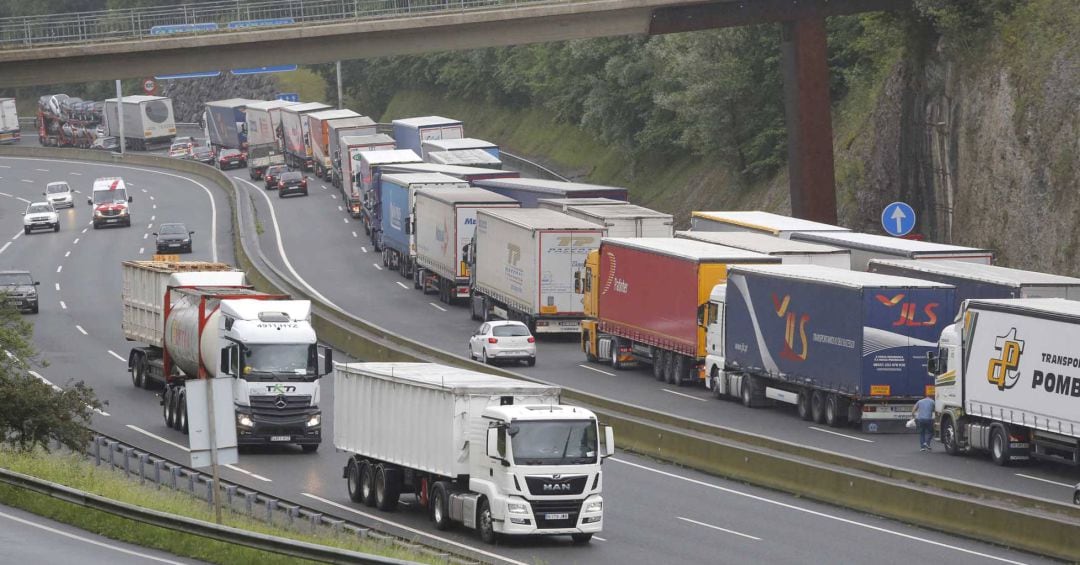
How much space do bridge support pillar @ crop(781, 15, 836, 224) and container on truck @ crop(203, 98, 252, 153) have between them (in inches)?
2653

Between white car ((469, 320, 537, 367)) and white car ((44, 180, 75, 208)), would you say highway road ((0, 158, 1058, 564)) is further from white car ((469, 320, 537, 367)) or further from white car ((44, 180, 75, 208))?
white car ((44, 180, 75, 208))

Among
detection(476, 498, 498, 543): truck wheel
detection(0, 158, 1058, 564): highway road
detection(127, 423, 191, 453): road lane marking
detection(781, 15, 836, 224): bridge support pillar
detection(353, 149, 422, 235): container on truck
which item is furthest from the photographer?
detection(353, 149, 422, 235): container on truck

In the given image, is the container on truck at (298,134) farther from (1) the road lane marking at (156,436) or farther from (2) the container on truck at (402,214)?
(1) the road lane marking at (156,436)

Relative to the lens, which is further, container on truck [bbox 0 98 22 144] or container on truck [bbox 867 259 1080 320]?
container on truck [bbox 0 98 22 144]

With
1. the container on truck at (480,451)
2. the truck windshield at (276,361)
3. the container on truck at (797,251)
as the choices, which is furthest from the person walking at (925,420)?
the truck windshield at (276,361)

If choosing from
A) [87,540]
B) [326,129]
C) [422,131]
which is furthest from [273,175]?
[87,540]

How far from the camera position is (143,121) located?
436 ft

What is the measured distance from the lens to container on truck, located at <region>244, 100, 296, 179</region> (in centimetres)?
10838

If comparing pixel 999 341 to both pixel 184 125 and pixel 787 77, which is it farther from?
pixel 184 125

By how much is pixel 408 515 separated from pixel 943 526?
8.74 m

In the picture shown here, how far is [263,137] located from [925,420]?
86667mm

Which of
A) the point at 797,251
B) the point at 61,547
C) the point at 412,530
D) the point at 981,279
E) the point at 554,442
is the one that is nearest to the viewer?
the point at 61,547

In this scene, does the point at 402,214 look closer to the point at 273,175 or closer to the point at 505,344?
the point at 505,344

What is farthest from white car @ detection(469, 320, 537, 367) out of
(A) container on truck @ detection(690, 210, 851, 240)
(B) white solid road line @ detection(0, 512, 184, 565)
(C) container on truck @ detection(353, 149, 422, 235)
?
(C) container on truck @ detection(353, 149, 422, 235)
